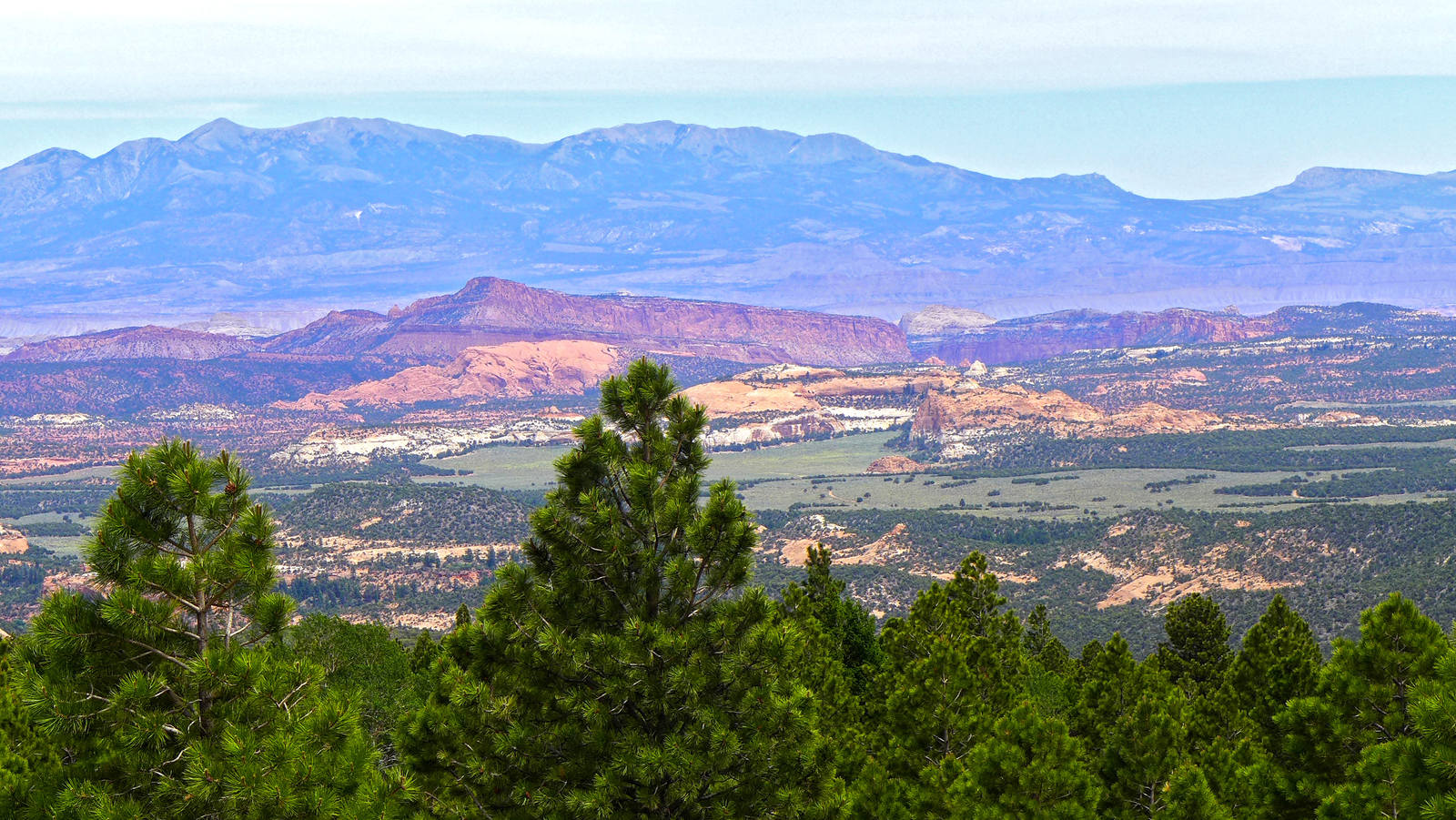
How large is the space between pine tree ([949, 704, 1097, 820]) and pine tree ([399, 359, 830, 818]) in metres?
6.15

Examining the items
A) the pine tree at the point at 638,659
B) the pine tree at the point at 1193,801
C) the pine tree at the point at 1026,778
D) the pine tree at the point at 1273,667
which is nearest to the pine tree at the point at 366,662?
the pine tree at the point at 1026,778

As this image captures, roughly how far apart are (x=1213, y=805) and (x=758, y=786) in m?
9.95

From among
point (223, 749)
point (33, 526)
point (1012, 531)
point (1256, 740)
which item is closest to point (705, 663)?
point (223, 749)

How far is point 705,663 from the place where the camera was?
2141cm

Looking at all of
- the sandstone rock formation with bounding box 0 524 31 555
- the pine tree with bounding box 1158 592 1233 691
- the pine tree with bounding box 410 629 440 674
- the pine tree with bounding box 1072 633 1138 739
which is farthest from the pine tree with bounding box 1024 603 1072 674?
the sandstone rock formation with bounding box 0 524 31 555

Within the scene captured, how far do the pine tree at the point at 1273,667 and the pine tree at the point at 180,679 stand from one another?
77.7ft

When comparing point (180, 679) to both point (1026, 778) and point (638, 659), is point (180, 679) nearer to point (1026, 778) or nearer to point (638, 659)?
point (638, 659)

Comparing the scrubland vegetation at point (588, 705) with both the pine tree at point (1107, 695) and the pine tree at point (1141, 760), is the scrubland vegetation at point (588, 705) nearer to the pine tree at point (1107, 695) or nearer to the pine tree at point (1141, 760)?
the pine tree at point (1141, 760)

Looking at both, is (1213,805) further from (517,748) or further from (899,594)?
(899,594)

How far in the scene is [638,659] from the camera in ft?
69.4

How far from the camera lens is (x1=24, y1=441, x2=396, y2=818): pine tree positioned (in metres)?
17.7

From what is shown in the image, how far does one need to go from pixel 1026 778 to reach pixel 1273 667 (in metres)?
A: 13.0

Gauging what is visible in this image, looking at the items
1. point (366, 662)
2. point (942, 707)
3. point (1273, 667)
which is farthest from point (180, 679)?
point (366, 662)

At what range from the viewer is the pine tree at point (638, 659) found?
69.7 feet
